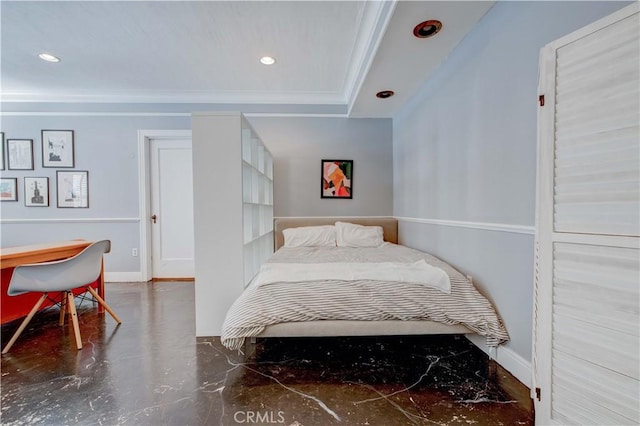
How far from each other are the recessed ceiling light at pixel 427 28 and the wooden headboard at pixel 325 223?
228 cm

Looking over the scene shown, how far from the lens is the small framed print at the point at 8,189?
3.71 meters

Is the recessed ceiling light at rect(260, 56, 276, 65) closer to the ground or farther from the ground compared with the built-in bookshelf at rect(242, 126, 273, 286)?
farther from the ground

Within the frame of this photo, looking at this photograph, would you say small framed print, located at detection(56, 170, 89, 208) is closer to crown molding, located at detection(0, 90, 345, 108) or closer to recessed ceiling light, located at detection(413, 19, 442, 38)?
crown molding, located at detection(0, 90, 345, 108)

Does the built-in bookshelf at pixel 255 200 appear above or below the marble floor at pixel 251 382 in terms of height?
above

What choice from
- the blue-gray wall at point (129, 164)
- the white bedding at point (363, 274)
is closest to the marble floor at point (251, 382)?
the white bedding at point (363, 274)

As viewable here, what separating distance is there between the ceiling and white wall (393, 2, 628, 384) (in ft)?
0.95

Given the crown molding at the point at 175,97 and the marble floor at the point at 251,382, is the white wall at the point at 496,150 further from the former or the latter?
the crown molding at the point at 175,97

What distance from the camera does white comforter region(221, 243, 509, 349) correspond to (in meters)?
1.60

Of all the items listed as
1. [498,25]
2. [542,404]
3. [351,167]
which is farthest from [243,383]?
[351,167]

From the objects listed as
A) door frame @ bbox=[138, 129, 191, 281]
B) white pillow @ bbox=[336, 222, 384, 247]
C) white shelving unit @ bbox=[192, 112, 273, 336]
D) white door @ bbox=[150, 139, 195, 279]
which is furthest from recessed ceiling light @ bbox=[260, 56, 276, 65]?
white pillow @ bbox=[336, 222, 384, 247]

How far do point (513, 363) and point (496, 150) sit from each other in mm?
1340

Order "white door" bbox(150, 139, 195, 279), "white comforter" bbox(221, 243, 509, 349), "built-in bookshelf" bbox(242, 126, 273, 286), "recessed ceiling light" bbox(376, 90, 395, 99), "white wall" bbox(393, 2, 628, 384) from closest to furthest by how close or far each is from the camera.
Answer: "white wall" bbox(393, 2, 628, 384) → "white comforter" bbox(221, 243, 509, 349) → "built-in bookshelf" bbox(242, 126, 273, 286) → "recessed ceiling light" bbox(376, 90, 395, 99) → "white door" bbox(150, 139, 195, 279)

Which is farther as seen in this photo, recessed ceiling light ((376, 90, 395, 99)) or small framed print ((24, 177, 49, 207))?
small framed print ((24, 177, 49, 207))

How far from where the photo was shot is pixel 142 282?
3.76m
